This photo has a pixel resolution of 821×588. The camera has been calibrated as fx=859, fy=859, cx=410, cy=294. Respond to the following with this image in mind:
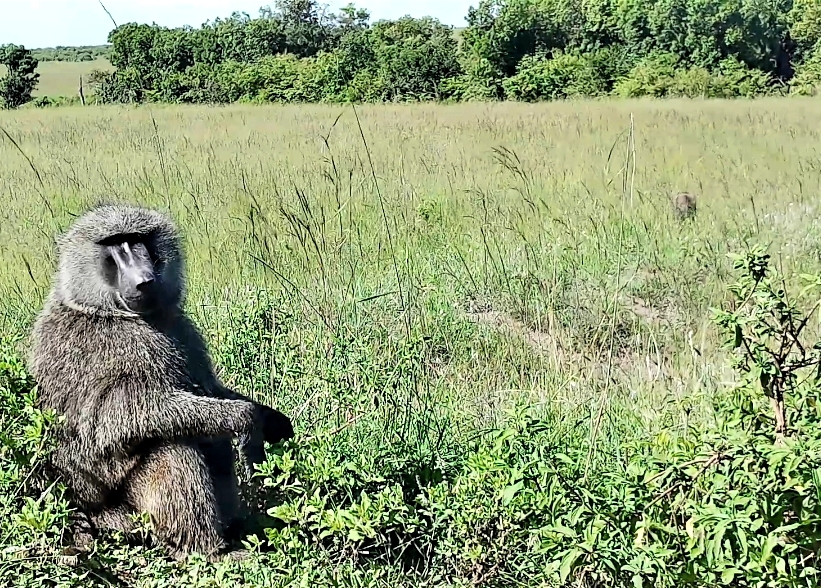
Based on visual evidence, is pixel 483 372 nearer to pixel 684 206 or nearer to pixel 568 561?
pixel 568 561

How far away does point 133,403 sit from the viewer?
2.85m

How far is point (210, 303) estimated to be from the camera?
4777mm

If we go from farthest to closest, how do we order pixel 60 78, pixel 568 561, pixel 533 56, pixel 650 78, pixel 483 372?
pixel 60 78
pixel 533 56
pixel 650 78
pixel 483 372
pixel 568 561

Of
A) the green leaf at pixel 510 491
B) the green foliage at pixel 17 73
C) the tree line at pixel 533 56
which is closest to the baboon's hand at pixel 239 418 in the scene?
the green leaf at pixel 510 491

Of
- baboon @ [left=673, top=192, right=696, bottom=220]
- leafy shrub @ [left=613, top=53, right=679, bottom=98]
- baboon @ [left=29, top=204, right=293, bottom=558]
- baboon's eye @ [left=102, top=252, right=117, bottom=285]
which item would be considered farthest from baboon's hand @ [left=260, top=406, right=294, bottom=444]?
leafy shrub @ [left=613, top=53, right=679, bottom=98]

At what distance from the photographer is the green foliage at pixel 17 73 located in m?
35.2

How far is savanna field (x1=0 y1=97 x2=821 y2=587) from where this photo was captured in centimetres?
238

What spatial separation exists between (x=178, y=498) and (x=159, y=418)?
0.27 m

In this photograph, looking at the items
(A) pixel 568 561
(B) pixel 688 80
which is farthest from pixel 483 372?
(B) pixel 688 80

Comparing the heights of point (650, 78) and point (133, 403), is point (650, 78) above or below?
above

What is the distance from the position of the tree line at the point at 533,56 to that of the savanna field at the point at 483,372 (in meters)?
17.8

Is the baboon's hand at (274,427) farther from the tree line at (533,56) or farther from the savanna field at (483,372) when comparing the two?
the tree line at (533,56)

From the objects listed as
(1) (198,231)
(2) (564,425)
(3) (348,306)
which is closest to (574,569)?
(2) (564,425)

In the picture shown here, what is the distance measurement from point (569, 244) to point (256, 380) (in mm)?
2955
